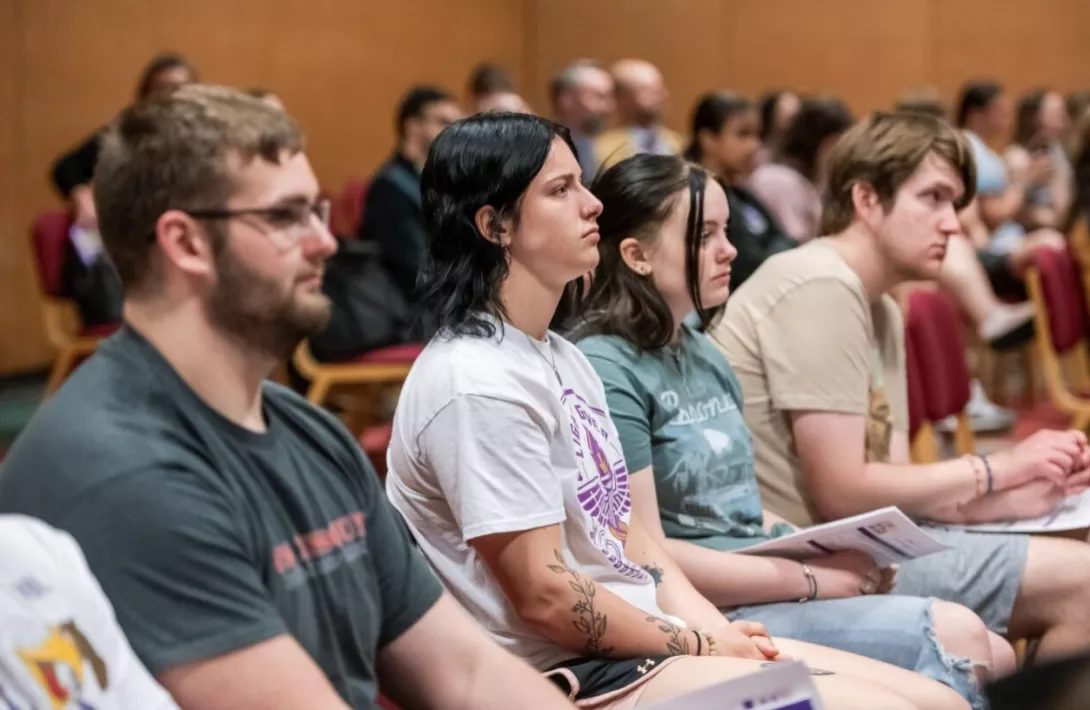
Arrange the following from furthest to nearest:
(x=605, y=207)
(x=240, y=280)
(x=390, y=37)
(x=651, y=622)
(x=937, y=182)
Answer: (x=390, y=37) → (x=937, y=182) → (x=605, y=207) → (x=651, y=622) → (x=240, y=280)

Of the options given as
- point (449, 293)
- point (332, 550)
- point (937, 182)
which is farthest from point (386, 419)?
point (332, 550)

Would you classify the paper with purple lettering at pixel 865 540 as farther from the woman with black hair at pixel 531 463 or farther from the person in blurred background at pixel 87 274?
the person in blurred background at pixel 87 274

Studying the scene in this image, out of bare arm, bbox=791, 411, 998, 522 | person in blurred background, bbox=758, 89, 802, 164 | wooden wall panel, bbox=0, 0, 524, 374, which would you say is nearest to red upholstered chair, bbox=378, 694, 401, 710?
bare arm, bbox=791, 411, 998, 522

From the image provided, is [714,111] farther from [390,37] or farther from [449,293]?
[390,37]

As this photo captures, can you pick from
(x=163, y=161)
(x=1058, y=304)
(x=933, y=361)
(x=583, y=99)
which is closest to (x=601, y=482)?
Result: (x=163, y=161)

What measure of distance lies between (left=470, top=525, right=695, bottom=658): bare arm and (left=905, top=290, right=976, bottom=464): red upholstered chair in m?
1.53

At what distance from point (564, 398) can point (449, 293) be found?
211mm

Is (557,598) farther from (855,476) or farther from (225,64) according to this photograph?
(225,64)

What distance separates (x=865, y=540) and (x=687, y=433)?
33cm

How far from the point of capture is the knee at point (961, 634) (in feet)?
6.97

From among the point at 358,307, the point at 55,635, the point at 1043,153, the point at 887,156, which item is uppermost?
the point at 887,156

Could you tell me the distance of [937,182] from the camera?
2617 millimetres

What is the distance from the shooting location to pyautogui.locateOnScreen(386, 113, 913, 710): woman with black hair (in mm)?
1697

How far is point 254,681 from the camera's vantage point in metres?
1.21
